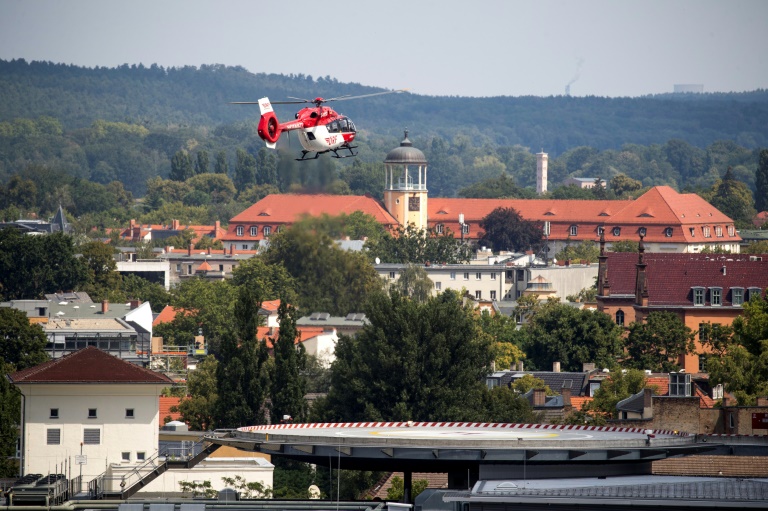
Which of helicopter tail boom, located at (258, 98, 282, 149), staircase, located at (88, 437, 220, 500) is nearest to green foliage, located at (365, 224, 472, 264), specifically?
helicopter tail boom, located at (258, 98, 282, 149)

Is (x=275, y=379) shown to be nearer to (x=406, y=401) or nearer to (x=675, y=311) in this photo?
(x=406, y=401)

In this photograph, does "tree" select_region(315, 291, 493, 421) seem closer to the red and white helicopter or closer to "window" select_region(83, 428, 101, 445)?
"window" select_region(83, 428, 101, 445)

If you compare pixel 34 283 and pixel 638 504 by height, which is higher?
pixel 34 283

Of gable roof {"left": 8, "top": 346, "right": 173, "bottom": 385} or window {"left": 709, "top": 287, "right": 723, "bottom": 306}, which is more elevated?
window {"left": 709, "top": 287, "right": 723, "bottom": 306}

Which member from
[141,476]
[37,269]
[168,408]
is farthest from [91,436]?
[37,269]

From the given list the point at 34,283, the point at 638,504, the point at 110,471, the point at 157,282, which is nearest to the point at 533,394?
the point at 110,471

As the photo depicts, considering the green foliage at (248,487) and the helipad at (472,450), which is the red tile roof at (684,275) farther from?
the helipad at (472,450)
